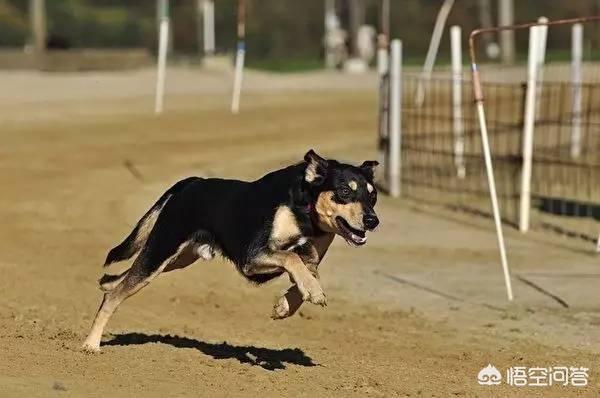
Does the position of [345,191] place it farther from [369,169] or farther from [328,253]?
[328,253]

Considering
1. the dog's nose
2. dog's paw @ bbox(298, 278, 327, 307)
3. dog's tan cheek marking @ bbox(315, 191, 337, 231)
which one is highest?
dog's tan cheek marking @ bbox(315, 191, 337, 231)

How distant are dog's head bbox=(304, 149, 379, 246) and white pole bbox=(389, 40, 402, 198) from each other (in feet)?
36.0

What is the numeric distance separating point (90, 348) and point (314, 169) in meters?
2.13

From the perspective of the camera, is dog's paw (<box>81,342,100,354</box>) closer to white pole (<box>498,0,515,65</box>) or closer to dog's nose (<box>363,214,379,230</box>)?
dog's nose (<box>363,214,379,230</box>)

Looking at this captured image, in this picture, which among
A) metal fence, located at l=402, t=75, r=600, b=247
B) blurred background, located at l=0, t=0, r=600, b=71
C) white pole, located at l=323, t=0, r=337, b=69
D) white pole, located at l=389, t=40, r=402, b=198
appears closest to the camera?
metal fence, located at l=402, t=75, r=600, b=247

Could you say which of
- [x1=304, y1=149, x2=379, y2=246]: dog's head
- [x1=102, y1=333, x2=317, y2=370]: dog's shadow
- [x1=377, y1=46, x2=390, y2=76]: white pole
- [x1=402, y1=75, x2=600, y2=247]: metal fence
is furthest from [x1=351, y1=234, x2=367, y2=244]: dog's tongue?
[x1=377, y1=46, x2=390, y2=76]: white pole

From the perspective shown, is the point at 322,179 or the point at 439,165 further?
the point at 439,165

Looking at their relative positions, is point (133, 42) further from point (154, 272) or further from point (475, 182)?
point (154, 272)

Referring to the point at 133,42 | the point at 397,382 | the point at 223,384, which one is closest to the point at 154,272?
the point at 223,384

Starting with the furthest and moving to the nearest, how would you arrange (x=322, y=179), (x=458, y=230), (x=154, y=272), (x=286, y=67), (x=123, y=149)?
(x=286, y=67) < (x=123, y=149) < (x=458, y=230) < (x=154, y=272) < (x=322, y=179)

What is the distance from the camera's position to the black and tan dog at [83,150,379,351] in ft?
25.9

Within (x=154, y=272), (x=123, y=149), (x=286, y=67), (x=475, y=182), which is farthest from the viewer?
(x=286, y=67)

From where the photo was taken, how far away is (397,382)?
27.1ft

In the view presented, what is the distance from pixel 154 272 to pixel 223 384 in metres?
1.15
